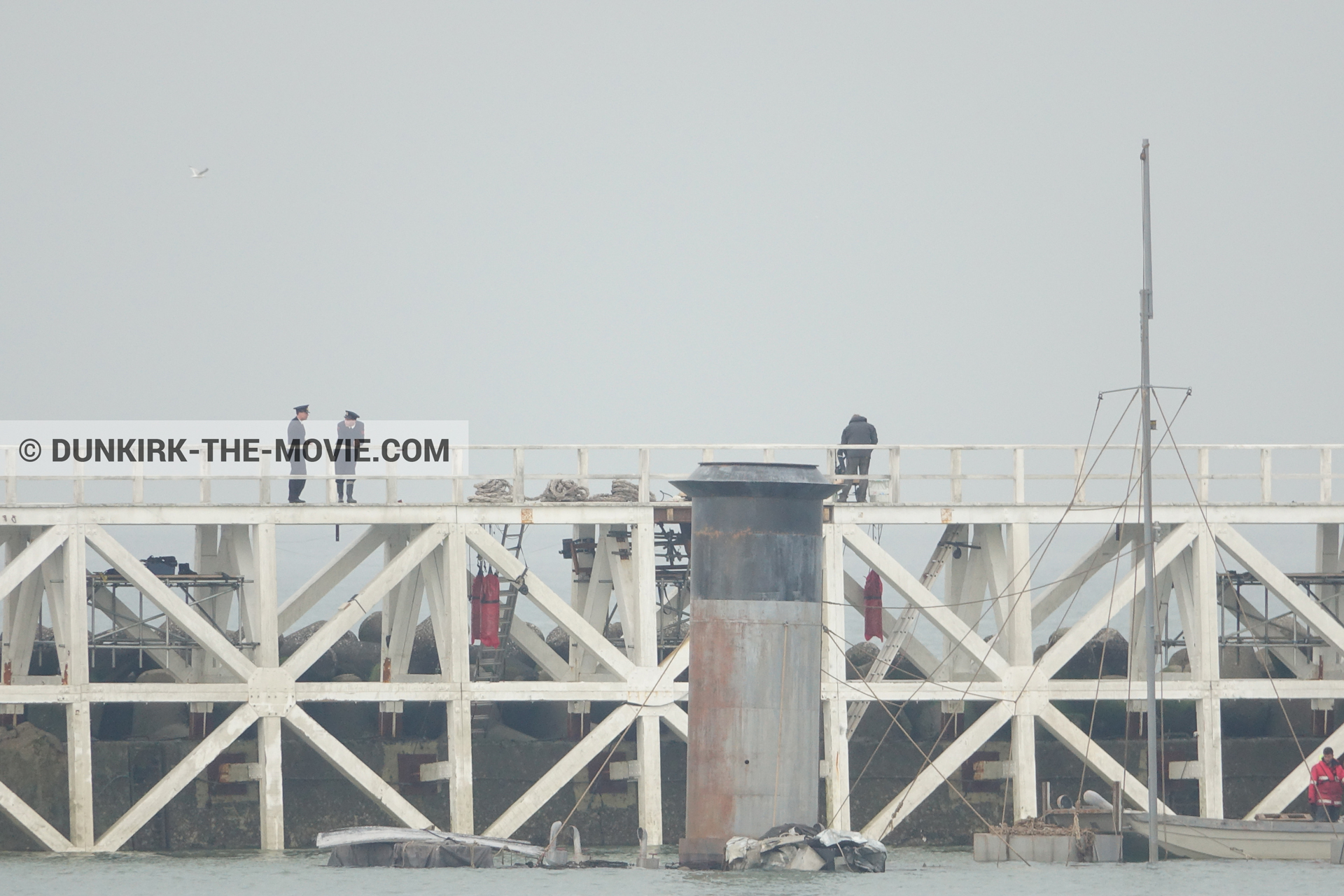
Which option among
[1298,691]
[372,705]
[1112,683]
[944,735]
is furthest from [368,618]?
[1298,691]

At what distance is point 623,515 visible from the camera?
36.1m

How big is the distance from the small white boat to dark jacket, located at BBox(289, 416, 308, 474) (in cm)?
1688

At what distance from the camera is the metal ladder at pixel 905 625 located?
37.4m

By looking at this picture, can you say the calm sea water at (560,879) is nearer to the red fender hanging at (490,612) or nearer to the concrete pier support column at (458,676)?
the concrete pier support column at (458,676)

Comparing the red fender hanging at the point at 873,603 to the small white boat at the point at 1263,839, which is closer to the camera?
the small white boat at the point at 1263,839

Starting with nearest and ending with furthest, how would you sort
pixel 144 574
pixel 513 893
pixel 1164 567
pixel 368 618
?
pixel 513 893, pixel 144 574, pixel 1164 567, pixel 368 618

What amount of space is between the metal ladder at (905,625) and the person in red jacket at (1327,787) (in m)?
7.66

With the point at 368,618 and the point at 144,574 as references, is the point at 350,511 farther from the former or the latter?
the point at 368,618

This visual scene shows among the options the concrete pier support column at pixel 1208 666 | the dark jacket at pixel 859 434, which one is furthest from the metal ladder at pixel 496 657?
the concrete pier support column at pixel 1208 666

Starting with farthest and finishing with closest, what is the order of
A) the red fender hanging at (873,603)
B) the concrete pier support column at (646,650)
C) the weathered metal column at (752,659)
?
the red fender hanging at (873,603) → the concrete pier support column at (646,650) → the weathered metal column at (752,659)

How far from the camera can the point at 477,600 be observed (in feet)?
125

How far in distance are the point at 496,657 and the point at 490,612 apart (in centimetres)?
230

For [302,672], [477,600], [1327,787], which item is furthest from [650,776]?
[1327,787]

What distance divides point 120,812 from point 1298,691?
897 inches
